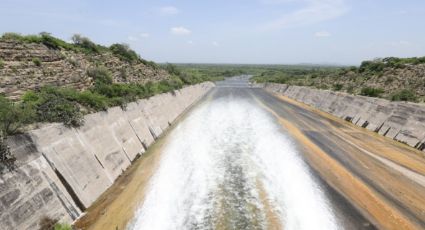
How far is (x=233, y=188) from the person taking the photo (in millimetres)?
16906

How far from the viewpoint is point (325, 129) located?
33.2 metres

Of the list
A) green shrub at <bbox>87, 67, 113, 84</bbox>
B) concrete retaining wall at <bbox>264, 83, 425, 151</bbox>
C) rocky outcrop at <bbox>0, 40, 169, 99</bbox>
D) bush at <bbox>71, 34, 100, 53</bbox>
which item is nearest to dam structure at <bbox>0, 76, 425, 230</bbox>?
concrete retaining wall at <bbox>264, 83, 425, 151</bbox>

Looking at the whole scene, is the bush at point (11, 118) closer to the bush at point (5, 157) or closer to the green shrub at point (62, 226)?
the bush at point (5, 157)

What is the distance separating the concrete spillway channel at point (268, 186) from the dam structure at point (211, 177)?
53mm

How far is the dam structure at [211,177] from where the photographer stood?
42.8 ft

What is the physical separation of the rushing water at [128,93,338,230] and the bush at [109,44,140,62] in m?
27.1

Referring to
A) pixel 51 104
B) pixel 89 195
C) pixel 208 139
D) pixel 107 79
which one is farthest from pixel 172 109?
pixel 89 195

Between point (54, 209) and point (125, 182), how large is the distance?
563 cm

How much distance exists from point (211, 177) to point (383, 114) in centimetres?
2173

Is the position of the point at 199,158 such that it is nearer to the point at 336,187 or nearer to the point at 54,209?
the point at 336,187

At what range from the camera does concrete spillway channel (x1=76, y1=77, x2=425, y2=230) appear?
44.2 ft

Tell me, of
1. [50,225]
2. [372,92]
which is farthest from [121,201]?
[372,92]

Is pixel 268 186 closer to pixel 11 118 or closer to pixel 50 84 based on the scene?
pixel 11 118

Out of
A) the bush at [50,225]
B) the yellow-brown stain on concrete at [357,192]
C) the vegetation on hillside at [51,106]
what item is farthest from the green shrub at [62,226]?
the yellow-brown stain on concrete at [357,192]
